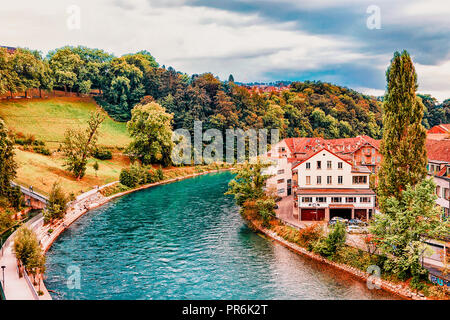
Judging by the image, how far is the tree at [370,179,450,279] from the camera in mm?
31016

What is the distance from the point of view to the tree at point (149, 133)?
87062 millimetres

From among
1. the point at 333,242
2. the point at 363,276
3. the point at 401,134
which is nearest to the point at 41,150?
the point at 333,242

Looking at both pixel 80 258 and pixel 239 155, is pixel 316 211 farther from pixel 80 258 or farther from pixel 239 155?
pixel 239 155

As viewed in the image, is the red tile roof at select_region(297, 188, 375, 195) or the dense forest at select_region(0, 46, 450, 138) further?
the dense forest at select_region(0, 46, 450, 138)

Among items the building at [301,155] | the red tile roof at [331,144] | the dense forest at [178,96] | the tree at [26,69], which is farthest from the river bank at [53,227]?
the tree at [26,69]

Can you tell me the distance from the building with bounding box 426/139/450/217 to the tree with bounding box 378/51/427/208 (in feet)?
20.8

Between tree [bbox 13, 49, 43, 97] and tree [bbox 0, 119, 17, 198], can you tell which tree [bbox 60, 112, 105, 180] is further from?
tree [bbox 13, 49, 43, 97]

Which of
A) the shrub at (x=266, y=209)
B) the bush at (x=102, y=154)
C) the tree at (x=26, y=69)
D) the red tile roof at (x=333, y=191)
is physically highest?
the tree at (x=26, y=69)

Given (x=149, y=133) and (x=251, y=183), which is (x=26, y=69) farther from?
(x=251, y=183)

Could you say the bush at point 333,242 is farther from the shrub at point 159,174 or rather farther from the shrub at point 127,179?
the shrub at point 159,174

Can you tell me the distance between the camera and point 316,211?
155 ft

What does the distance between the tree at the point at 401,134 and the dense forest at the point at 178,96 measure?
78.8m

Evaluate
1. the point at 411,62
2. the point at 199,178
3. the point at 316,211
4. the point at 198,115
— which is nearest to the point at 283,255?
the point at 316,211

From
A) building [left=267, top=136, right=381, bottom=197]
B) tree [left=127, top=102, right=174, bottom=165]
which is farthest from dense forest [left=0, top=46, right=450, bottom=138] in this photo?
building [left=267, top=136, right=381, bottom=197]
